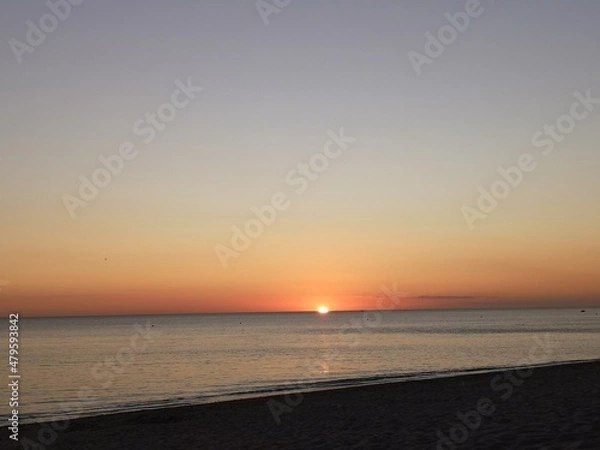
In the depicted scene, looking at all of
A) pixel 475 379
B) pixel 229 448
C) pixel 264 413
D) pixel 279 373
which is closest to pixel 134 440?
pixel 229 448

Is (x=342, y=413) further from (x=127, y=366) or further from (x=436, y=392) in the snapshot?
(x=127, y=366)

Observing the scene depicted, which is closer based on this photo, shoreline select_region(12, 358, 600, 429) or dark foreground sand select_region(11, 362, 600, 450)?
dark foreground sand select_region(11, 362, 600, 450)

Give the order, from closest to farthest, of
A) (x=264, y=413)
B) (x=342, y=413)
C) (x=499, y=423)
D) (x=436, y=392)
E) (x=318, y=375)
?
(x=499, y=423), (x=342, y=413), (x=264, y=413), (x=436, y=392), (x=318, y=375)

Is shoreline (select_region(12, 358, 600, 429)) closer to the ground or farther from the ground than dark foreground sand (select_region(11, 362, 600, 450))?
→ farther from the ground

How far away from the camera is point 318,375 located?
164 ft

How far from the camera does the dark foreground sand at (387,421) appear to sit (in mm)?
16266

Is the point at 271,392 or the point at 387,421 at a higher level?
the point at 271,392

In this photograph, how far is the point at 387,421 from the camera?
20922 millimetres

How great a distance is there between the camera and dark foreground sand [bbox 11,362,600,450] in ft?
53.4

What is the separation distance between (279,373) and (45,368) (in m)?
26.0

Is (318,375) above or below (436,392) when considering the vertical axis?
above

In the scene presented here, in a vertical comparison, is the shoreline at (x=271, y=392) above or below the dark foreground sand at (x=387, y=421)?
above

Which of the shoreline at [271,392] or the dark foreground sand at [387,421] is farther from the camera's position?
the shoreline at [271,392]

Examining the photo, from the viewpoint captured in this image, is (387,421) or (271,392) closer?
(387,421)
